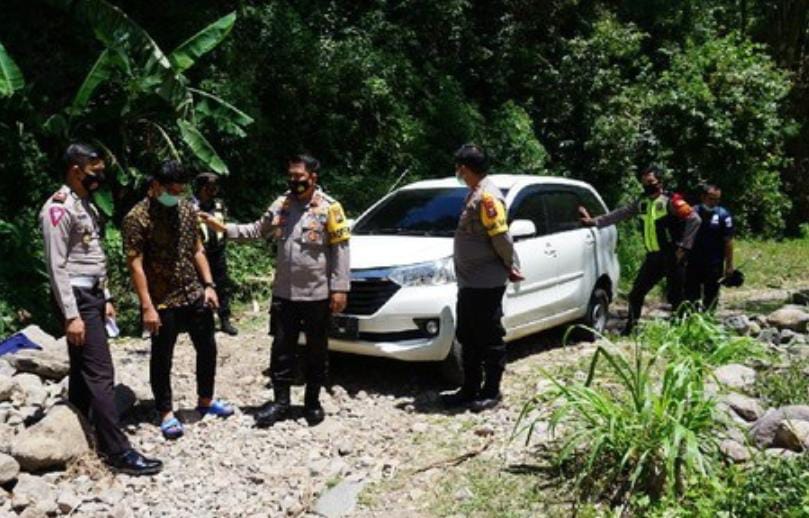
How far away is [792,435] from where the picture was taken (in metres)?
4.63

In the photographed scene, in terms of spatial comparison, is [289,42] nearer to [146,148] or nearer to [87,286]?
[146,148]

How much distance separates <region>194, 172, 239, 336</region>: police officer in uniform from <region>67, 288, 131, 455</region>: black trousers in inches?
91.4

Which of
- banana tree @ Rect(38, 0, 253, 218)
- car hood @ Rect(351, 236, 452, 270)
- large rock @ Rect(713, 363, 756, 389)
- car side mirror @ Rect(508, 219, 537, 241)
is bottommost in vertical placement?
large rock @ Rect(713, 363, 756, 389)

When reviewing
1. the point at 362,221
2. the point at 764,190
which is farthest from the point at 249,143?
the point at 764,190

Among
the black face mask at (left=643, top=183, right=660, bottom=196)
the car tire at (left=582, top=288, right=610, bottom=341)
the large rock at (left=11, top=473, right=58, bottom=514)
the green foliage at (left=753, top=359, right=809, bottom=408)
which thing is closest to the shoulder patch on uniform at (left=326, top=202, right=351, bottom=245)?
the large rock at (left=11, top=473, right=58, bottom=514)

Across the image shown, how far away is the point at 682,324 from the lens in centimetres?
688

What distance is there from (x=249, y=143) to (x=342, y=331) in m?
6.57

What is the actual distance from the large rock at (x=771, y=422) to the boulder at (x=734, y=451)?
Answer: 19 cm

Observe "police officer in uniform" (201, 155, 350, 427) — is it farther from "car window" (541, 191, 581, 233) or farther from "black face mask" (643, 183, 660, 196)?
"black face mask" (643, 183, 660, 196)

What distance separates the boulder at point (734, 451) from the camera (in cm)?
455

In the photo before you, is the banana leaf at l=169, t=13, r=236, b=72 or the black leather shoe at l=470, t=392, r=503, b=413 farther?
the banana leaf at l=169, t=13, r=236, b=72

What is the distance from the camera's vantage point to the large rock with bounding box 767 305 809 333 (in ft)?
29.9

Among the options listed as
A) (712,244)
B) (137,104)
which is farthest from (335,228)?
(137,104)

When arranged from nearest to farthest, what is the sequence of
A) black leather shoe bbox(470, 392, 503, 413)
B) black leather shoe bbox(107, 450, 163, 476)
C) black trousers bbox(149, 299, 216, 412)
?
black leather shoe bbox(107, 450, 163, 476) < black trousers bbox(149, 299, 216, 412) < black leather shoe bbox(470, 392, 503, 413)
